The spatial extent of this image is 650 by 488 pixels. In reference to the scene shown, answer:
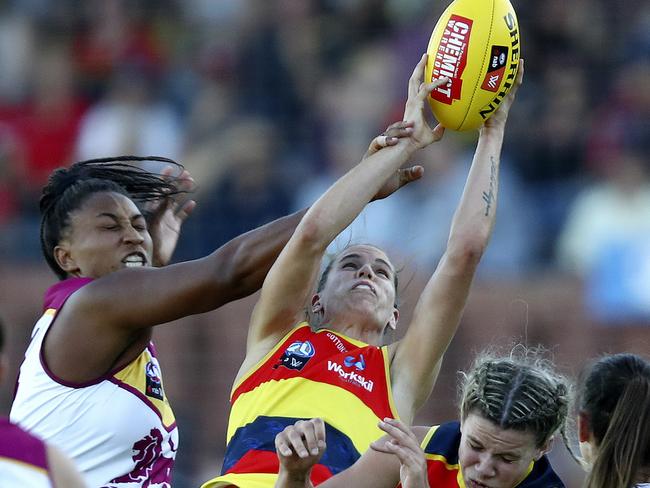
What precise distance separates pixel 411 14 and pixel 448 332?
6.11 metres

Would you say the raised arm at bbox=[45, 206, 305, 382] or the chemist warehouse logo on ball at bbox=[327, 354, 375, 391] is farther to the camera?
the chemist warehouse logo on ball at bbox=[327, 354, 375, 391]

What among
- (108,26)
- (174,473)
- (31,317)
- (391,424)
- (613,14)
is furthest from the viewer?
(108,26)

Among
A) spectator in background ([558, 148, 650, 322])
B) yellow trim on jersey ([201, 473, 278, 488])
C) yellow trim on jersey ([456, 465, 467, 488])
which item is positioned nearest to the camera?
yellow trim on jersey ([456, 465, 467, 488])

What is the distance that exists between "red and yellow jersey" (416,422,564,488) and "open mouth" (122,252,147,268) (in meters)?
1.19

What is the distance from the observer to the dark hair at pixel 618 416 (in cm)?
398

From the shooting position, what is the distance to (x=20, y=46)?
429 inches

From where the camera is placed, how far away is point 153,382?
471cm

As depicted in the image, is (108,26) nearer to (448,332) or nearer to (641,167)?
(641,167)

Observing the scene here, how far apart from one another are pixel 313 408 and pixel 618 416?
1049 millimetres

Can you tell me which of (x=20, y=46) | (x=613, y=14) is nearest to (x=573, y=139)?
(x=613, y=14)

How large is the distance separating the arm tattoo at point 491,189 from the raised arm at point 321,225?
0.74ft

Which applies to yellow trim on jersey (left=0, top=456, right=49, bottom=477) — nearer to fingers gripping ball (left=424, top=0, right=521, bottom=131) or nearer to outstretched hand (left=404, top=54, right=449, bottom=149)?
outstretched hand (left=404, top=54, right=449, bottom=149)

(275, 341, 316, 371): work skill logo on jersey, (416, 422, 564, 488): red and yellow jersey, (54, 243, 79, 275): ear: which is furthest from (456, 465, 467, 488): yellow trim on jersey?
(54, 243, 79, 275): ear

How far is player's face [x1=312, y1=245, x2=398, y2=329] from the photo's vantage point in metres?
4.94
